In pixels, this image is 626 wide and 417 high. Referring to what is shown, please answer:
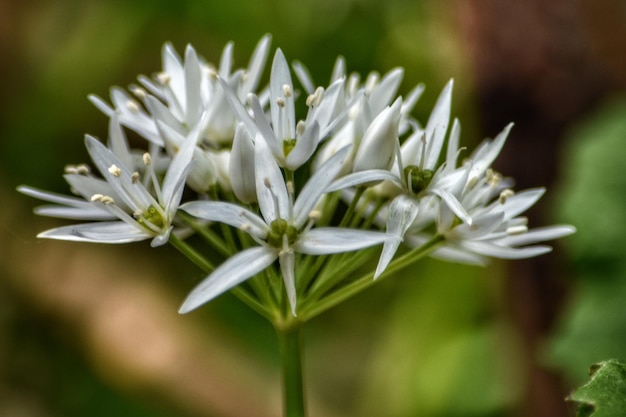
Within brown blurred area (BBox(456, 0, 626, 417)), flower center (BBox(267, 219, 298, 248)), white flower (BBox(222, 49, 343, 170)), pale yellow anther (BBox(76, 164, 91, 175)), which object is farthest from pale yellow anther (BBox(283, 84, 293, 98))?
brown blurred area (BBox(456, 0, 626, 417))

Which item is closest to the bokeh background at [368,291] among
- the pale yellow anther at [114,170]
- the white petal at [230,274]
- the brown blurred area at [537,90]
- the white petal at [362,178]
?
the brown blurred area at [537,90]

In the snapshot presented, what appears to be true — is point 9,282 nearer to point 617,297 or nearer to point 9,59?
point 9,59

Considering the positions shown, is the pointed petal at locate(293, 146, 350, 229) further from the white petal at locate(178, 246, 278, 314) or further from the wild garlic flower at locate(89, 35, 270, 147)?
the wild garlic flower at locate(89, 35, 270, 147)

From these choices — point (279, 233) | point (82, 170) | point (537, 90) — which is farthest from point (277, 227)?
point (537, 90)

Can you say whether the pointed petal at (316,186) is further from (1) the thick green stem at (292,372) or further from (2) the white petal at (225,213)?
(1) the thick green stem at (292,372)

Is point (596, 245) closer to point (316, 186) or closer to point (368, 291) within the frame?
point (368, 291)

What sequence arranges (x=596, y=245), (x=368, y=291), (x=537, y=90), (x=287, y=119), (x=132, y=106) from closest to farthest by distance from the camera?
(x=287, y=119) < (x=132, y=106) < (x=596, y=245) < (x=537, y=90) < (x=368, y=291)
